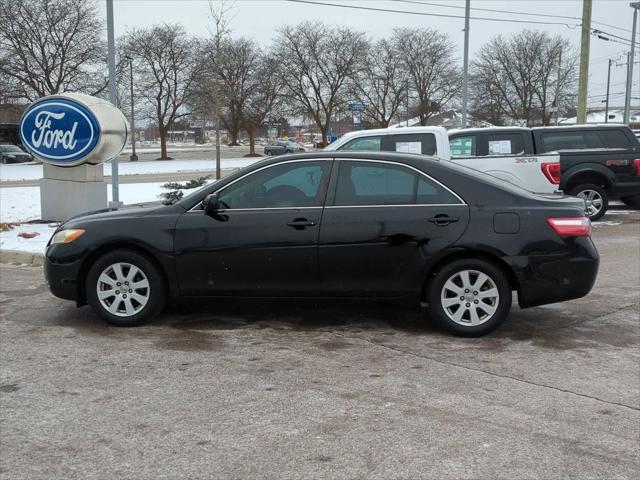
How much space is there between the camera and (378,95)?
58188 millimetres

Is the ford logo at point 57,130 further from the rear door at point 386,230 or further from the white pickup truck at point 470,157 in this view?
the rear door at point 386,230

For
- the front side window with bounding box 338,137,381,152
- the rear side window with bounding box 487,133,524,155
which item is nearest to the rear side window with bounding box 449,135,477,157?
the rear side window with bounding box 487,133,524,155

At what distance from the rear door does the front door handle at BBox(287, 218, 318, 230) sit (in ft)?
0.36

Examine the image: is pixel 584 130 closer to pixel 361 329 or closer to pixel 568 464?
pixel 361 329

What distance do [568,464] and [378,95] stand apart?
185ft

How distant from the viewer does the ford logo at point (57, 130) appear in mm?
12445

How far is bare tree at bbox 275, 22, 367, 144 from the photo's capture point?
57.6 meters

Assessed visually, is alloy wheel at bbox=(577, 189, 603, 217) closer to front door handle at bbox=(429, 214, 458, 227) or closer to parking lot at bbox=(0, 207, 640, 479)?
parking lot at bbox=(0, 207, 640, 479)

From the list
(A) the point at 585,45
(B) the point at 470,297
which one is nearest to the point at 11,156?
(A) the point at 585,45

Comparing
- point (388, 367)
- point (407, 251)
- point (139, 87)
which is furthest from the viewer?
point (139, 87)

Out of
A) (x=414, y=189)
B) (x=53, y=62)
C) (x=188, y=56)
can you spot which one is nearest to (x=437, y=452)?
(x=414, y=189)

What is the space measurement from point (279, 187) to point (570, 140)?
9.67m

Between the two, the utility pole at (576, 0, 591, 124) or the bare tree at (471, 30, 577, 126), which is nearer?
the utility pole at (576, 0, 591, 124)

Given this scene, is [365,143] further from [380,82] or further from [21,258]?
[380,82]
